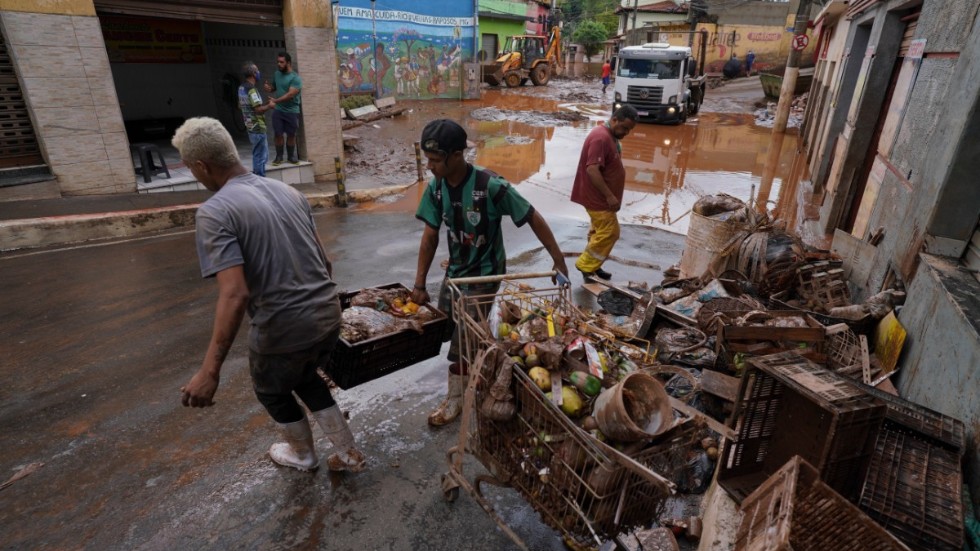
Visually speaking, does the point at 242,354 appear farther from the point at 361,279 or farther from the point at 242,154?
the point at 242,154

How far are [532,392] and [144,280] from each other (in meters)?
5.47

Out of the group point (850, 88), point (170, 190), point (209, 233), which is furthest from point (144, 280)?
point (850, 88)

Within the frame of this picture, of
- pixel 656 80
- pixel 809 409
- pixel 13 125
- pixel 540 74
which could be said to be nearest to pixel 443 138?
pixel 809 409

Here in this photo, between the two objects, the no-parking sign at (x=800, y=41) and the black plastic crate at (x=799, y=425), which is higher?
the no-parking sign at (x=800, y=41)

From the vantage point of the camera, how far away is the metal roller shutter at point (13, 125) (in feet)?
23.1

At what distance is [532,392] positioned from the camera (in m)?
2.28

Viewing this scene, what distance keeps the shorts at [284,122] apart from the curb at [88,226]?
2.30 metres

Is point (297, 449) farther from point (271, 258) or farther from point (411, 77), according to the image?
point (411, 77)

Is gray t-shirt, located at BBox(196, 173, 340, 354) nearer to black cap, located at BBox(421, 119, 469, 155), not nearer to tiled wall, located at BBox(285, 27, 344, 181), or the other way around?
black cap, located at BBox(421, 119, 469, 155)

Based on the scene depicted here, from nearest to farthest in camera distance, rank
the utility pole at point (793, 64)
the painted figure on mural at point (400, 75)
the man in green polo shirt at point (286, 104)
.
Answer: the man in green polo shirt at point (286, 104) → the utility pole at point (793, 64) → the painted figure on mural at point (400, 75)

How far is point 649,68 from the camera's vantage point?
18.9 metres

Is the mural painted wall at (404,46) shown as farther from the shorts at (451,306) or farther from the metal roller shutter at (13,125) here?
the shorts at (451,306)

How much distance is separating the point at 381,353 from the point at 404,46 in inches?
957

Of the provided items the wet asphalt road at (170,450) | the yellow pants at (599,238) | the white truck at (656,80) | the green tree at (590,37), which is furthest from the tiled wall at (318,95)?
the green tree at (590,37)
